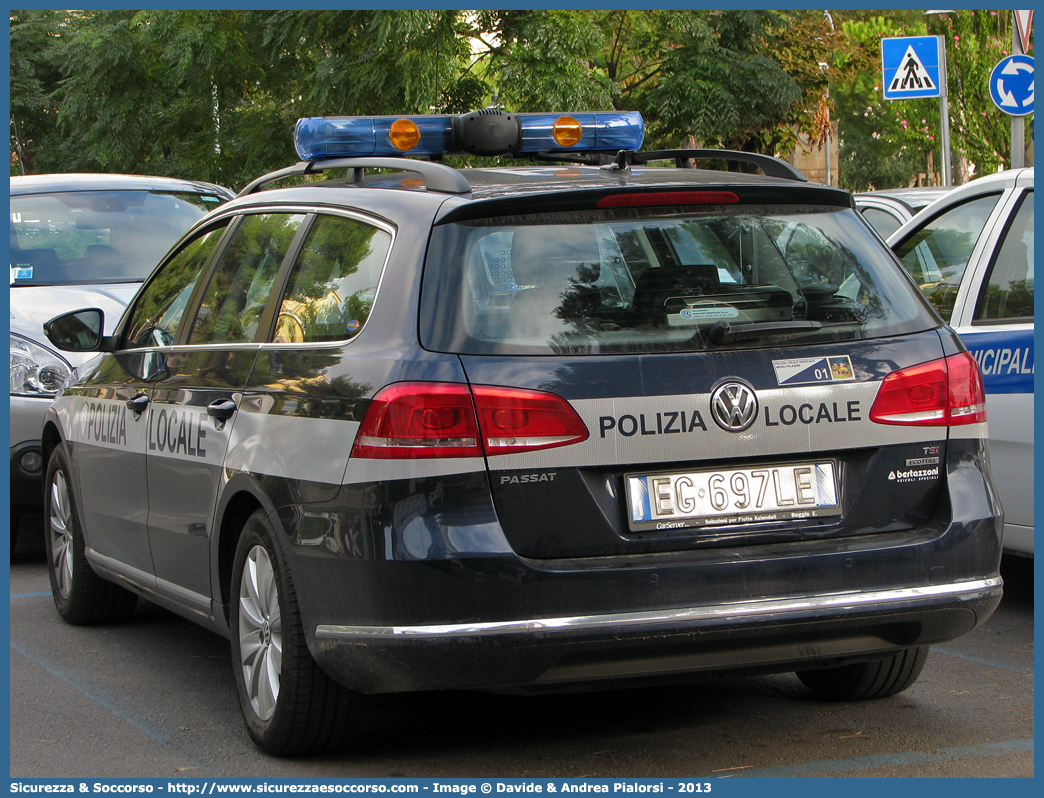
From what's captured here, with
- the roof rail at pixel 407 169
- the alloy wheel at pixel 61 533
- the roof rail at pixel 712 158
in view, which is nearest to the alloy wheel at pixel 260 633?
the roof rail at pixel 407 169

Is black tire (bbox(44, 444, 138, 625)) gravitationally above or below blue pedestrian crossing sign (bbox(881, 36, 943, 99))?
below

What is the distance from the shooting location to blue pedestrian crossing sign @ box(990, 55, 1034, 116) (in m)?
11.8

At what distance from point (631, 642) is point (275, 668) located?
1.17 metres

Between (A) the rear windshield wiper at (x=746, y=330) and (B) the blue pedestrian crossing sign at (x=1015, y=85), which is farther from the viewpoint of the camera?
(B) the blue pedestrian crossing sign at (x=1015, y=85)

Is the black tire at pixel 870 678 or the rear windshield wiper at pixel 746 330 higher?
the rear windshield wiper at pixel 746 330

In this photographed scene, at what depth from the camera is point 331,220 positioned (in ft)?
14.6

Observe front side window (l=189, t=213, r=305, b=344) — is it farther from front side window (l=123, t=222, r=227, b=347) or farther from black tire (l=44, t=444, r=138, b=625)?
black tire (l=44, t=444, r=138, b=625)

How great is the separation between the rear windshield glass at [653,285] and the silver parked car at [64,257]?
14.0ft

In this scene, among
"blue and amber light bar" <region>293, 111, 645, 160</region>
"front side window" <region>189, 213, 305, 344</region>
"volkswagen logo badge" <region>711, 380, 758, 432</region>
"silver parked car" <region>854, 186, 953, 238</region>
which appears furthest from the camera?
"silver parked car" <region>854, 186, 953, 238</region>

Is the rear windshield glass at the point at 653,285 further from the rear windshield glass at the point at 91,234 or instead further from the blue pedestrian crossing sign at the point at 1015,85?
the blue pedestrian crossing sign at the point at 1015,85

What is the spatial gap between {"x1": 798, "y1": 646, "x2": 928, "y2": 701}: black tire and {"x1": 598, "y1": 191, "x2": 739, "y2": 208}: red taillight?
160 centimetres

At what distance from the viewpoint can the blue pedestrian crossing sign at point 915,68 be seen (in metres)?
14.8

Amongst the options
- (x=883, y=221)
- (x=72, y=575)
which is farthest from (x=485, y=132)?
(x=883, y=221)

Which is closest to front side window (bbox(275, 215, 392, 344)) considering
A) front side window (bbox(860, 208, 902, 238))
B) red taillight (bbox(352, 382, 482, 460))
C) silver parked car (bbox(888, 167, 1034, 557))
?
red taillight (bbox(352, 382, 482, 460))
